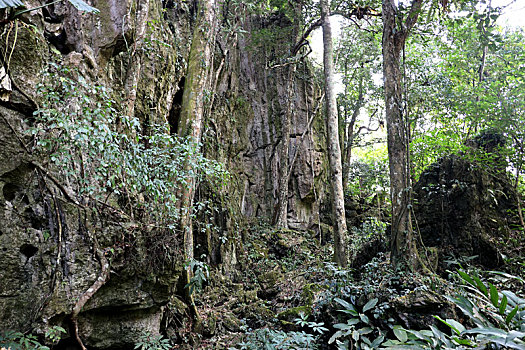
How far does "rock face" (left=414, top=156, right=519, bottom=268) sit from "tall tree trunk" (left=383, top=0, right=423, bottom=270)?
5.95 feet

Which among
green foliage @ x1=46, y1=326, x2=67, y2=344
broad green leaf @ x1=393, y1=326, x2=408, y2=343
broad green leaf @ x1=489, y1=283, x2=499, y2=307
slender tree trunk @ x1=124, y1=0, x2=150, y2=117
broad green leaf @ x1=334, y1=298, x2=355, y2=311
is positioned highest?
slender tree trunk @ x1=124, y1=0, x2=150, y2=117

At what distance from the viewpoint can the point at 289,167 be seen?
495 inches

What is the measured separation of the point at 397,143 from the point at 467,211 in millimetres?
2564

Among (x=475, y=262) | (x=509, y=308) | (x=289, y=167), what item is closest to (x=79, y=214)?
(x=509, y=308)

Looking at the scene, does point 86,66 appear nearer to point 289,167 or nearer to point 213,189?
point 213,189

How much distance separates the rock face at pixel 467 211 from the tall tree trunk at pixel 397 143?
5.95 feet

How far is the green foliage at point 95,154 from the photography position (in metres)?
3.29

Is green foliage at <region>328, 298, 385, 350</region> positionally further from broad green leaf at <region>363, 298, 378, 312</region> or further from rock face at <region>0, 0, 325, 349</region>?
rock face at <region>0, 0, 325, 349</region>

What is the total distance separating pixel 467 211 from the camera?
638 centimetres

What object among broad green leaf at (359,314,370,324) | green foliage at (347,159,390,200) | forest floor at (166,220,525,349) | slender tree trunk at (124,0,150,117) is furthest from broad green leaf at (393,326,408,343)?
green foliage at (347,159,390,200)

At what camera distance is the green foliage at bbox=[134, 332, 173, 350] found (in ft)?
12.5

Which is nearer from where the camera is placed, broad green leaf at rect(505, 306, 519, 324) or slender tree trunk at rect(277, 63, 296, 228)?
broad green leaf at rect(505, 306, 519, 324)

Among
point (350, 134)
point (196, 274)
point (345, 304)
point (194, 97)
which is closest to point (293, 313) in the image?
point (345, 304)

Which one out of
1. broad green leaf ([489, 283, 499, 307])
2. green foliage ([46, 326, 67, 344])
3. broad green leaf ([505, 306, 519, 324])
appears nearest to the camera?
broad green leaf ([505, 306, 519, 324])
